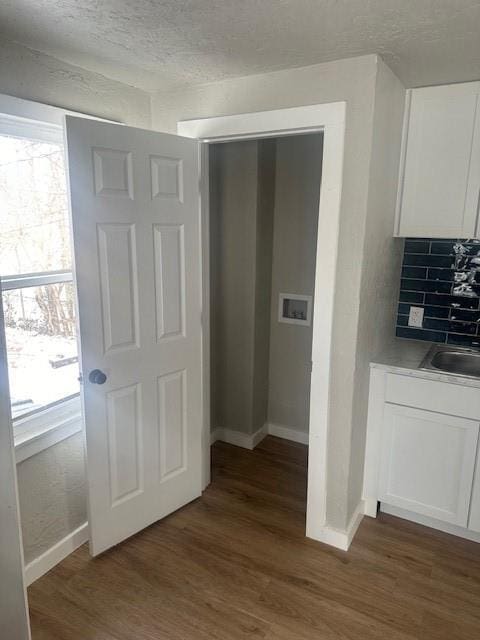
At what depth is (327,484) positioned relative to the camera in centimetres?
226

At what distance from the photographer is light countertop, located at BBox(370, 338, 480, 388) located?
2.18 m

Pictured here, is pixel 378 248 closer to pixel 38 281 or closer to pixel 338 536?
pixel 338 536

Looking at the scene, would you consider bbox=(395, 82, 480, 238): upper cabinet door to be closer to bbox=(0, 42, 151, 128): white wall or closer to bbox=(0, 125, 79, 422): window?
bbox=(0, 42, 151, 128): white wall

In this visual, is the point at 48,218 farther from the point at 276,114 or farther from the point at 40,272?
the point at 276,114

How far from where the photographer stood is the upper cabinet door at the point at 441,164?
Answer: 2.19 metres

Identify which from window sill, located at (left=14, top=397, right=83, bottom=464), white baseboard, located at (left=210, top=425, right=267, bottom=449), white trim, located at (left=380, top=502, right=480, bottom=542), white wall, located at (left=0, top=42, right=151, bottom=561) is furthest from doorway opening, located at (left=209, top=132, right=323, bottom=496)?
window sill, located at (left=14, top=397, right=83, bottom=464)

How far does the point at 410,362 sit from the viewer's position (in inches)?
93.2

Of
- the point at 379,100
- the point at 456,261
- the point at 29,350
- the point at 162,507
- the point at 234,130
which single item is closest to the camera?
the point at 379,100

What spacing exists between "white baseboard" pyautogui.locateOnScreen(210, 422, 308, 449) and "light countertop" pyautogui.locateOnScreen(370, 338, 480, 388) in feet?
3.60

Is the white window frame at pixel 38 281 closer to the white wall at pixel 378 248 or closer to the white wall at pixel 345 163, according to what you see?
the white wall at pixel 345 163

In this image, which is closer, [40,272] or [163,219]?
[40,272]

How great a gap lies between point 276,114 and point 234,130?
0.23 meters

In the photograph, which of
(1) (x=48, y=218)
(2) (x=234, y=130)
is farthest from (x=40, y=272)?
(2) (x=234, y=130)

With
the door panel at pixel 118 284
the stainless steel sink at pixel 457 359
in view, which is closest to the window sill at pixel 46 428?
the door panel at pixel 118 284
